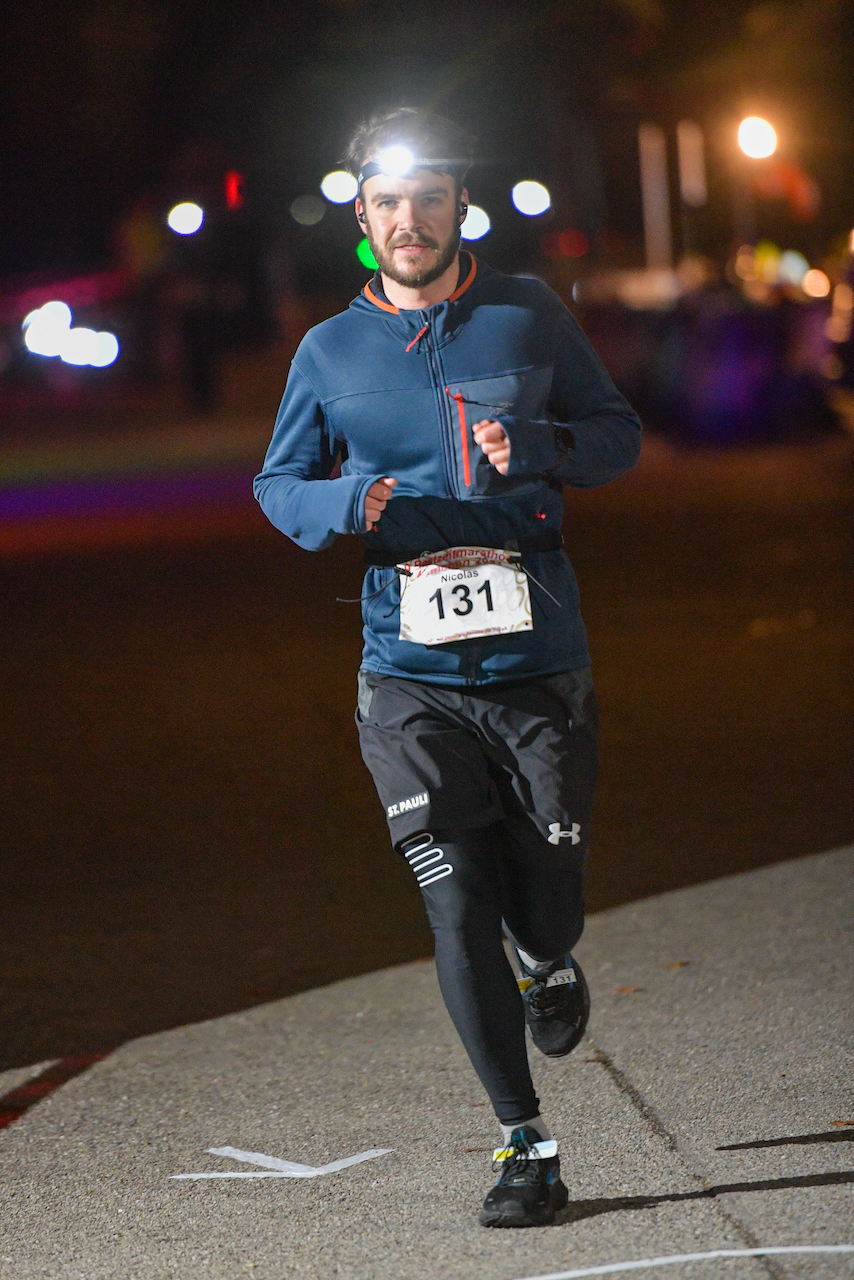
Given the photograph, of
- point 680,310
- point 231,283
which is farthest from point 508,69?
point 680,310

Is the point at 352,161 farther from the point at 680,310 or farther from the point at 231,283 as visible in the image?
the point at 231,283

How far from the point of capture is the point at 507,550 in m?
3.71

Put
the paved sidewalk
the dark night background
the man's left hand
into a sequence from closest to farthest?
→ the paved sidewalk < the man's left hand < the dark night background

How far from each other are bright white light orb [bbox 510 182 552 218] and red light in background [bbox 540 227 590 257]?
30.7 ft

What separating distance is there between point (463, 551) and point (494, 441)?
0.88 feet

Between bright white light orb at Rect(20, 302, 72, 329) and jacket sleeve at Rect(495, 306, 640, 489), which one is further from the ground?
bright white light orb at Rect(20, 302, 72, 329)

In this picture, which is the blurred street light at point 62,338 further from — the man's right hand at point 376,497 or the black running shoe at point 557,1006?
the man's right hand at point 376,497

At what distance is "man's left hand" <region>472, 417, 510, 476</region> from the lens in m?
3.53

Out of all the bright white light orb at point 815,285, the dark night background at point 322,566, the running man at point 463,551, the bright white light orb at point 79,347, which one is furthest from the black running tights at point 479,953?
the bright white light orb at point 79,347

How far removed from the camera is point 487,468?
142 inches

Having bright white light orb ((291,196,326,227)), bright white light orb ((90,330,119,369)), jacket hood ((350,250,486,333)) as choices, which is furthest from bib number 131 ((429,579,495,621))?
bright white light orb ((90,330,119,369))

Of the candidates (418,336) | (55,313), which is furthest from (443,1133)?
(55,313)

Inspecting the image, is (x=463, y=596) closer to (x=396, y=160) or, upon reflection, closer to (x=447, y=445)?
(x=447, y=445)

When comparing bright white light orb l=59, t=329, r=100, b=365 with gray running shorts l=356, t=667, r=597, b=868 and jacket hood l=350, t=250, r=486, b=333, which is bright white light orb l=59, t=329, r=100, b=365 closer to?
jacket hood l=350, t=250, r=486, b=333
